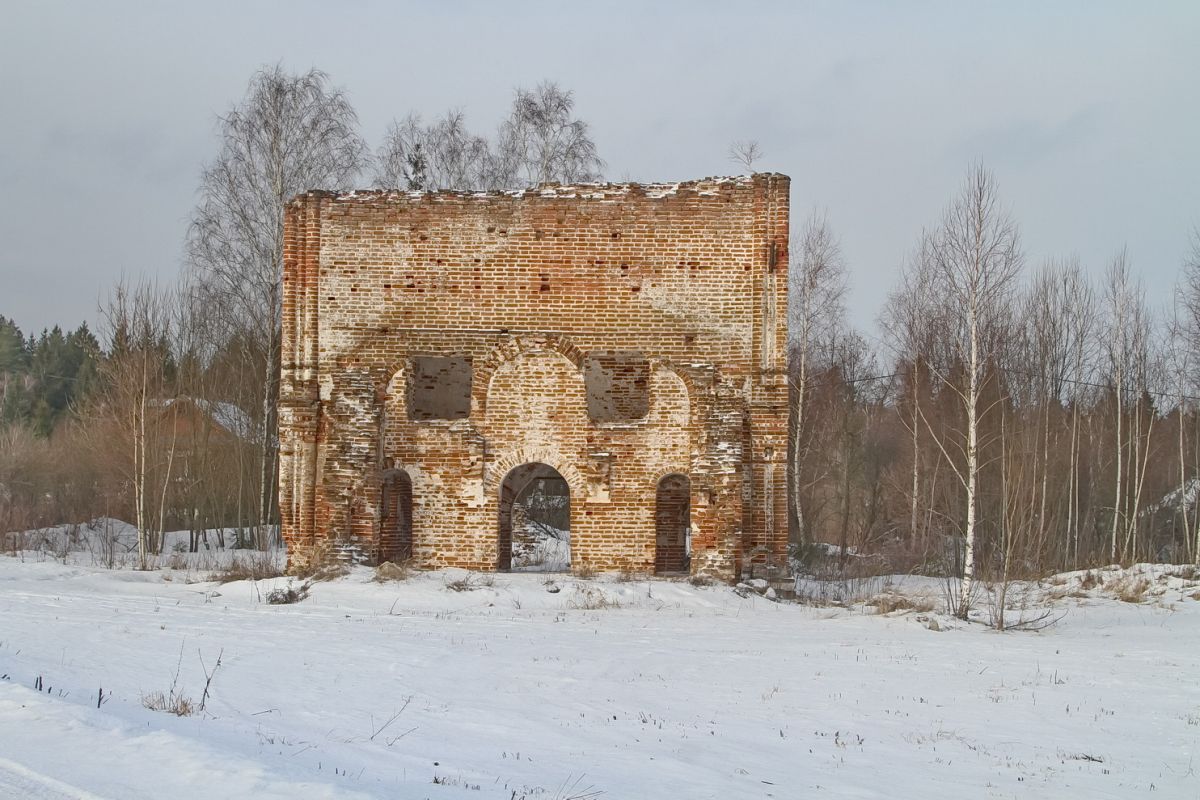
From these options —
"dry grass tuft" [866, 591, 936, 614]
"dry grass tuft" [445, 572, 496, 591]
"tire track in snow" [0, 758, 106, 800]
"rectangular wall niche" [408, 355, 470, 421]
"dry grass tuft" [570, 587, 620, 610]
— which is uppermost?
"rectangular wall niche" [408, 355, 470, 421]

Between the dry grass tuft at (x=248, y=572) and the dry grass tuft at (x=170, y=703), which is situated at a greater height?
the dry grass tuft at (x=170, y=703)

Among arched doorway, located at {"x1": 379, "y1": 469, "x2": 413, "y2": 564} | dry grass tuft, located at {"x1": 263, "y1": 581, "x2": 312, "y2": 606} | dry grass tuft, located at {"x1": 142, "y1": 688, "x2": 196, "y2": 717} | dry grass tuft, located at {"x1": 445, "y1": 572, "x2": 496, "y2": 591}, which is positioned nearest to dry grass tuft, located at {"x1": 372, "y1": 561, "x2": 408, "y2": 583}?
dry grass tuft, located at {"x1": 445, "y1": 572, "x2": 496, "y2": 591}

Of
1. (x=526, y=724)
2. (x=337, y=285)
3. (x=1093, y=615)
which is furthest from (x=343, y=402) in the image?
(x=1093, y=615)

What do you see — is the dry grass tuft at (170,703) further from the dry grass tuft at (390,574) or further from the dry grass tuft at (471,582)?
the dry grass tuft at (390,574)

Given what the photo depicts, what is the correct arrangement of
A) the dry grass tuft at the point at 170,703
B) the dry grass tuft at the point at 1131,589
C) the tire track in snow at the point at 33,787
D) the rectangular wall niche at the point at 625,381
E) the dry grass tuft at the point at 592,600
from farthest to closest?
the dry grass tuft at the point at 1131,589
the rectangular wall niche at the point at 625,381
the dry grass tuft at the point at 592,600
the dry grass tuft at the point at 170,703
the tire track in snow at the point at 33,787

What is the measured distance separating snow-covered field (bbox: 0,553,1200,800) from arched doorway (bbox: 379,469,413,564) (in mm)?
2640

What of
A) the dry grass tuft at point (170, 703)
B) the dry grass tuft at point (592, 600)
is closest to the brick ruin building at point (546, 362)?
the dry grass tuft at point (592, 600)

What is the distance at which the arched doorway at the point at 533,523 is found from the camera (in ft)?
51.5

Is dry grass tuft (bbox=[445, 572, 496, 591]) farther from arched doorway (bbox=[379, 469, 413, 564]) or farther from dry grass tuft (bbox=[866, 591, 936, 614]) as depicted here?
dry grass tuft (bbox=[866, 591, 936, 614])

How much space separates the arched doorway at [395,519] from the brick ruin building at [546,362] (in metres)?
0.19

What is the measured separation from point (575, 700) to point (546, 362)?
784 centimetres

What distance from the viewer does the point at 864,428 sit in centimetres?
3180

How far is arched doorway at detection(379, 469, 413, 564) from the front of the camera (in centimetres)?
1552

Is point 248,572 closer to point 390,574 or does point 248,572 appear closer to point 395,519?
point 395,519
